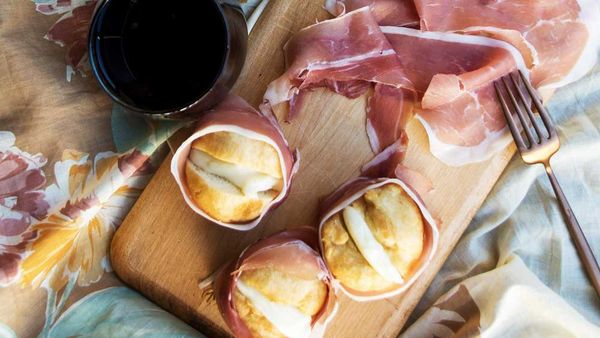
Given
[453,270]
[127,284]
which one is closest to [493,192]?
[453,270]

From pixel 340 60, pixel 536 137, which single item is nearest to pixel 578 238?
pixel 536 137

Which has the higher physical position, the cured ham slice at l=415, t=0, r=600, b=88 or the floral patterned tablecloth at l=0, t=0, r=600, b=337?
the cured ham slice at l=415, t=0, r=600, b=88

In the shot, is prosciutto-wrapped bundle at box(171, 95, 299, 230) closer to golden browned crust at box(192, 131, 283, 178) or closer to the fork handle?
golden browned crust at box(192, 131, 283, 178)

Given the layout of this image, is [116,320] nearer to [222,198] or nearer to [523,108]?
[222,198]

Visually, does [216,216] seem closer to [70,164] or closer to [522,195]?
[70,164]

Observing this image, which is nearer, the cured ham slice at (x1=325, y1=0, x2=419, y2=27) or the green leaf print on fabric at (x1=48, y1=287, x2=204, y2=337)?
the green leaf print on fabric at (x1=48, y1=287, x2=204, y2=337)

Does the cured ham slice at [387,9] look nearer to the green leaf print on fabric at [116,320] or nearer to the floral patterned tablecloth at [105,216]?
the floral patterned tablecloth at [105,216]

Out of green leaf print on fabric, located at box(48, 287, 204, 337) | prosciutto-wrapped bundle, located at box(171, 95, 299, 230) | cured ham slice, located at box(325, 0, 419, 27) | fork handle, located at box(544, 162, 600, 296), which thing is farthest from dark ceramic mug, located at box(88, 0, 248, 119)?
fork handle, located at box(544, 162, 600, 296)
